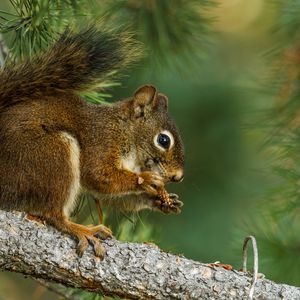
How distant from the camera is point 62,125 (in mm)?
2504

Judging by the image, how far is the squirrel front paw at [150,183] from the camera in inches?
101

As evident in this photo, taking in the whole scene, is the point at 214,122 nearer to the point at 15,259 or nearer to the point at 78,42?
the point at 78,42

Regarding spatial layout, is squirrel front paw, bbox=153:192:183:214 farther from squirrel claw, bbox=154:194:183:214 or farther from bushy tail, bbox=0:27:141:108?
bushy tail, bbox=0:27:141:108

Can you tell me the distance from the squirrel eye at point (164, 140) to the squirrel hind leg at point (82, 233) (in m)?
0.44

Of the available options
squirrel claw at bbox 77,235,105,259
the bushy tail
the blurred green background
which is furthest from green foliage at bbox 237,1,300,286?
squirrel claw at bbox 77,235,105,259

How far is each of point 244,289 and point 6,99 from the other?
2.78 feet

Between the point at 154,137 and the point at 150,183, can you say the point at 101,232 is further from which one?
the point at 154,137

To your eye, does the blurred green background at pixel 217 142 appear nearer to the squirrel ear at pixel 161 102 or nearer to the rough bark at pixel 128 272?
the squirrel ear at pixel 161 102

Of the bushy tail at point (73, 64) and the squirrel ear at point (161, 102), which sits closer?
the bushy tail at point (73, 64)

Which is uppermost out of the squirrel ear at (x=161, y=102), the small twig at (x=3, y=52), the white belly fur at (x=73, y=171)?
the squirrel ear at (x=161, y=102)

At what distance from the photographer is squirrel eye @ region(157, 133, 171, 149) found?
2719 mm

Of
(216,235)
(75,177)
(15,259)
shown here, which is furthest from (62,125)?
(216,235)

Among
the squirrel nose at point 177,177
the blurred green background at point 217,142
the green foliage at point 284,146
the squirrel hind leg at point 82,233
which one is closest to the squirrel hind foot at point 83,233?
the squirrel hind leg at point 82,233

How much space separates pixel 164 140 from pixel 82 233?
21.1 inches
